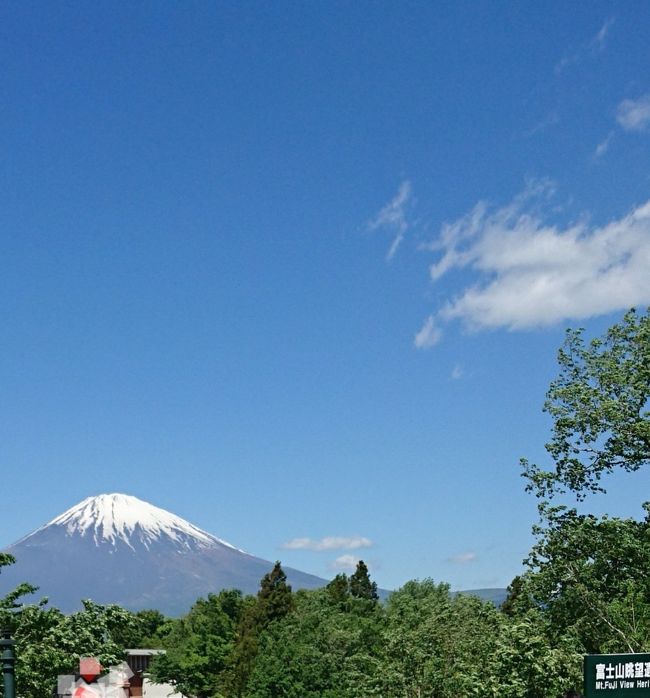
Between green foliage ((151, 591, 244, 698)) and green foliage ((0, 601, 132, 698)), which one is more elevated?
green foliage ((151, 591, 244, 698))

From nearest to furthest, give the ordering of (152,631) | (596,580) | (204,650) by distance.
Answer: (596,580) → (204,650) → (152,631)

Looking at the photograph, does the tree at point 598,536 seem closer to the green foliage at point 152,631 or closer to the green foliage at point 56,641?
the green foliage at point 56,641

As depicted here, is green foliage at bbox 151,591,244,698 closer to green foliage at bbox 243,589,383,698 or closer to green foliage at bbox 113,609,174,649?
green foliage at bbox 243,589,383,698

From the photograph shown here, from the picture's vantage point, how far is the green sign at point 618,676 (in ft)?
68.9

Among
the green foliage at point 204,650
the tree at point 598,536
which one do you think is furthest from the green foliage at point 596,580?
the green foliage at point 204,650

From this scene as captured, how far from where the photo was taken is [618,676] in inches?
834

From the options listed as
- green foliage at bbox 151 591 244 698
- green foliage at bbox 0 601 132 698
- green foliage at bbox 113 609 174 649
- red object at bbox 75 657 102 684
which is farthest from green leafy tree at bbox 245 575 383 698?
green foliage at bbox 113 609 174 649

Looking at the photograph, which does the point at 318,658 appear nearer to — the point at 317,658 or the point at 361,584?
the point at 317,658

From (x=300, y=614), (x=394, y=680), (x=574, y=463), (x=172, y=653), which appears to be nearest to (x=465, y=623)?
(x=394, y=680)

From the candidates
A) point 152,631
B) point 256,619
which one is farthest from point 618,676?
point 152,631

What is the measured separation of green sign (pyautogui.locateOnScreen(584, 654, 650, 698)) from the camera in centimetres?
→ 2102

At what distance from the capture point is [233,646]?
249ft

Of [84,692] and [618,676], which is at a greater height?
[618,676]

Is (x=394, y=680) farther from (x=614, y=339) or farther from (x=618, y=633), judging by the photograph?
(x=614, y=339)
